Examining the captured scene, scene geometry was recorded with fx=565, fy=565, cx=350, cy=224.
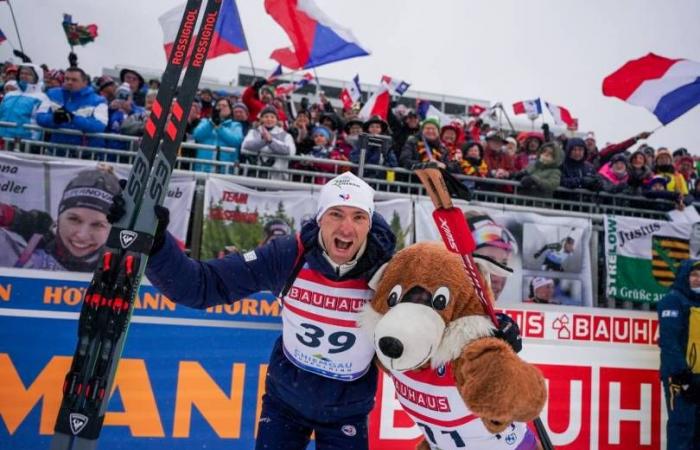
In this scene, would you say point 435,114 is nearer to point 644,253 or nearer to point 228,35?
point 228,35

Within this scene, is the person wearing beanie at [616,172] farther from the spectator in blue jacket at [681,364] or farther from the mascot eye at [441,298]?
the mascot eye at [441,298]

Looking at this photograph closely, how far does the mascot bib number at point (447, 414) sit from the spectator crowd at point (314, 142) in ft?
12.0

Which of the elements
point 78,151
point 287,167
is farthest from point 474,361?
point 78,151

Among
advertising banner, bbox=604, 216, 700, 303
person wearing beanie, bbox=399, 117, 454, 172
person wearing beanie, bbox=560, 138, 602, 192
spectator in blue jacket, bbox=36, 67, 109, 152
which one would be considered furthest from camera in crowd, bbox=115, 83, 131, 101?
advertising banner, bbox=604, 216, 700, 303

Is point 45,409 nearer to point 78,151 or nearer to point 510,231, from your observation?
point 78,151

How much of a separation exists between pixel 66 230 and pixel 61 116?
137 centimetres

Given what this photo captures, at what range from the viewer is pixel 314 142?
7.90m

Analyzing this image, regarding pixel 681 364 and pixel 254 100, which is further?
pixel 254 100

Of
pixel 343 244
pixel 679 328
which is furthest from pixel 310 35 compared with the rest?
pixel 343 244

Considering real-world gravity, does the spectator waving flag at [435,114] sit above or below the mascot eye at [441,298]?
above

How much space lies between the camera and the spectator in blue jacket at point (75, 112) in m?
6.40

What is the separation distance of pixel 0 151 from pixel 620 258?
7576 mm

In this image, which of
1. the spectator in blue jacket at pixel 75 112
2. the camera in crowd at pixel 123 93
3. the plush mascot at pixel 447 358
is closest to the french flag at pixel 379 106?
the camera in crowd at pixel 123 93

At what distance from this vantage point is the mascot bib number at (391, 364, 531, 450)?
235cm
